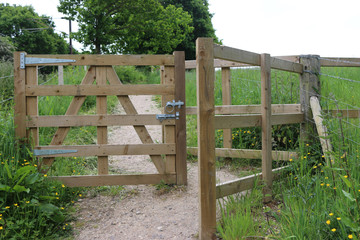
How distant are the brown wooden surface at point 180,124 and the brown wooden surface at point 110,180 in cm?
25

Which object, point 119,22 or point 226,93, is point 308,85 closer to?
point 226,93

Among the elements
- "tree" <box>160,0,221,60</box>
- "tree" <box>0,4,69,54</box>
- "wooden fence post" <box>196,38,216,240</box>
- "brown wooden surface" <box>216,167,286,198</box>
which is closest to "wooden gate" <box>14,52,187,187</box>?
"brown wooden surface" <box>216,167,286,198</box>

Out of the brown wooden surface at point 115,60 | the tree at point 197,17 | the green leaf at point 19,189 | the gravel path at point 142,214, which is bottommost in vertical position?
the gravel path at point 142,214

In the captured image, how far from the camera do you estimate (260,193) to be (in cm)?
406

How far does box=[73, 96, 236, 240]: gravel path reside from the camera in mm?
3996

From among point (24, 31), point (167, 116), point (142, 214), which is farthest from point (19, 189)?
point (24, 31)

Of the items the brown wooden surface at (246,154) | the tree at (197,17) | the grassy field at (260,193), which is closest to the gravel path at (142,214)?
the grassy field at (260,193)

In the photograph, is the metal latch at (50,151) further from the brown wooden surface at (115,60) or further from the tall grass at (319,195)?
the tall grass at (319,195)

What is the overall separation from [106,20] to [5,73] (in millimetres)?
14874

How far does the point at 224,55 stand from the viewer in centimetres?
354

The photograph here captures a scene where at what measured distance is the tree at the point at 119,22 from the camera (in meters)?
23.9

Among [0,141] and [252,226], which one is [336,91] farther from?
[0,141]

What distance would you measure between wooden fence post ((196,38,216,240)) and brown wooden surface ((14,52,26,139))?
3114mm

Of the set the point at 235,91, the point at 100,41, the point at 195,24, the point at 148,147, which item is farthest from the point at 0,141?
the point at 195,24
